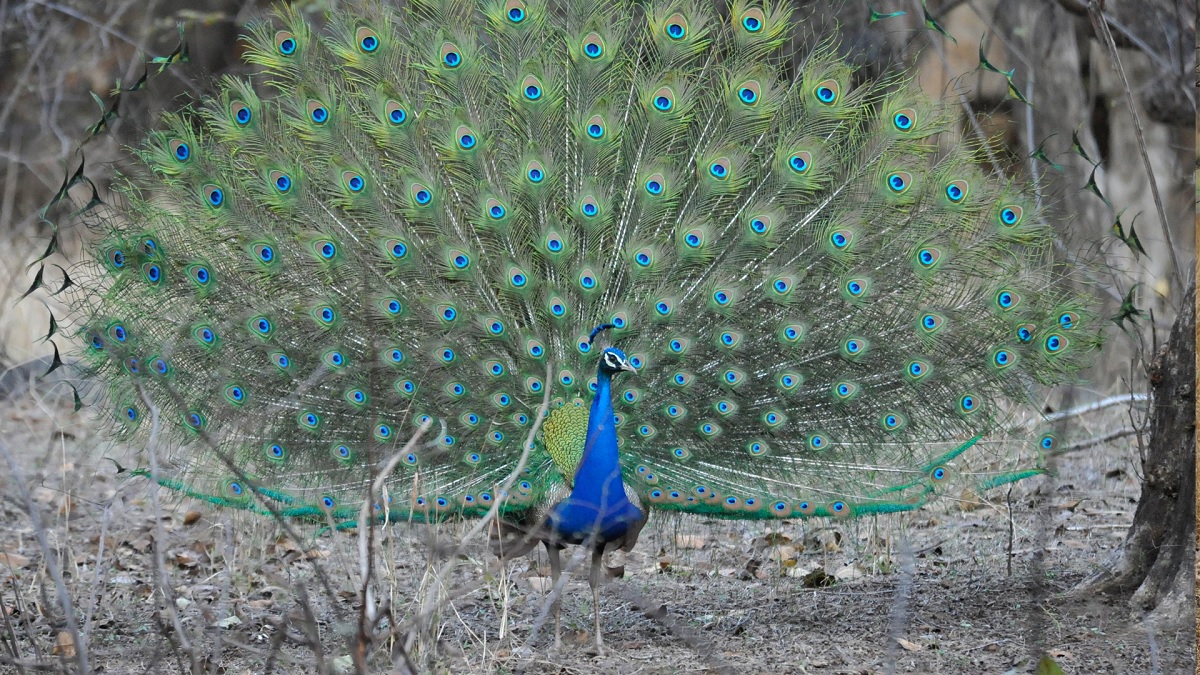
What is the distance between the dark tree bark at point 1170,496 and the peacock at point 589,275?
1.30 ft

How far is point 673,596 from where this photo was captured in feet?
16.2

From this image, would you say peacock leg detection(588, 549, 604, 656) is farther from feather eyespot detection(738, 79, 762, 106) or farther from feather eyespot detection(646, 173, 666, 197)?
feather eyespot detection(738, 79, 762, 106)

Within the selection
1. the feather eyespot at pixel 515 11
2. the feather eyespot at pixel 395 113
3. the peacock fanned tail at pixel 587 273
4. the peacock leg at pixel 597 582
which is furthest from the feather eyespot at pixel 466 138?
the peacock leg at pixel 597 582

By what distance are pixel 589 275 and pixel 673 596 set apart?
4.56 ft

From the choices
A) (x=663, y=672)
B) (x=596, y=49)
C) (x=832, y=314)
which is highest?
(x=596, y=49)

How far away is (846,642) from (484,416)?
58.3 inches

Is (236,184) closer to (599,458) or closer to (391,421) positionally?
(391,421)

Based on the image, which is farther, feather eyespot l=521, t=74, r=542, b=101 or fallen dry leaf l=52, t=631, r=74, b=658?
feather eyespot l=521, t=74, r=542, b=101

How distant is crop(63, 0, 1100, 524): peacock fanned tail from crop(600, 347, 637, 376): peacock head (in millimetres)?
328

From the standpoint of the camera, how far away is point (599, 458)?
4066 mm

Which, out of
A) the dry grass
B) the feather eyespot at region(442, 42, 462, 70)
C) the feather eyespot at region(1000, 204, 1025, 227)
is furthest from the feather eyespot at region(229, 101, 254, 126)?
the feather eyespot at region(1000, 204, 1025, 227)

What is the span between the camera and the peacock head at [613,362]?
13.3 ft

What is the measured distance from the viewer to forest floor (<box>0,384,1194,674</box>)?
12.4ft

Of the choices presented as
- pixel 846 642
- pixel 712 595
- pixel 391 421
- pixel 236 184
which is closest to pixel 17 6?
pixel 236 184
